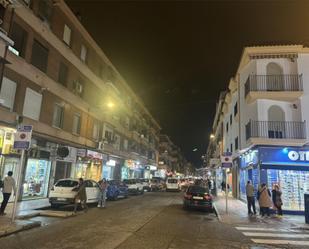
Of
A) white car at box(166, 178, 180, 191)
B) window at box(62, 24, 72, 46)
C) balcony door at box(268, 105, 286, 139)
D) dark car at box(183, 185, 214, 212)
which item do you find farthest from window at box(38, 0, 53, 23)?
white car at box(166, 178, 180, 191)

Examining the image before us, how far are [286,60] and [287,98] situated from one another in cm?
283

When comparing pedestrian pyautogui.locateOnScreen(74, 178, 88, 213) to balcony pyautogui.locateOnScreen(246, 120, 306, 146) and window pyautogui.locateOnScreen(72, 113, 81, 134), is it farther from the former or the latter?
balcony pyautogui.locateOnScreen(246, 120, 306, 146)

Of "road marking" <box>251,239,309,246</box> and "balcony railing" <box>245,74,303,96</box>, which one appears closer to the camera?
"road marking" <box>251,239,309,246</box>

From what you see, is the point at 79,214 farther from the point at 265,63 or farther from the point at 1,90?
the point at 265,63

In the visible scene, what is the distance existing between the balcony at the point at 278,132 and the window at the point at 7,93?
14917mm

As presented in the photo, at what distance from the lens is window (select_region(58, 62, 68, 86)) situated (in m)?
22.9

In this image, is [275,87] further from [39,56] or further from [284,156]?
[39,56]

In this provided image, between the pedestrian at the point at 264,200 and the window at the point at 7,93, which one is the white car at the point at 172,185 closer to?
the pedestrian at the point at 264,200

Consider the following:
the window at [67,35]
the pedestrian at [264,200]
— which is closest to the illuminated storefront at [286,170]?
the pedestrian at [264,200]

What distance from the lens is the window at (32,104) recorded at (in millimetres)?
18609

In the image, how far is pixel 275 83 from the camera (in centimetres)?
2056

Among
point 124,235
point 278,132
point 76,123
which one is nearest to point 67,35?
point 76,123

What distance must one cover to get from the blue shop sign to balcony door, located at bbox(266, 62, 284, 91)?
166 inches

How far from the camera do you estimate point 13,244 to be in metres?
8.23
